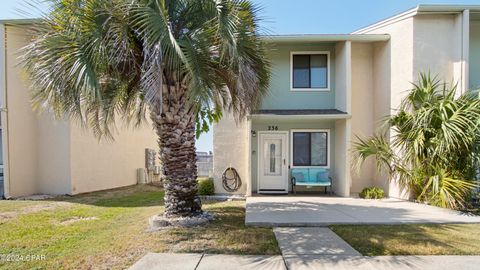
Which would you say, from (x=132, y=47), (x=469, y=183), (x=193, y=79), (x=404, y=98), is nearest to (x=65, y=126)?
(x=132, y=47)

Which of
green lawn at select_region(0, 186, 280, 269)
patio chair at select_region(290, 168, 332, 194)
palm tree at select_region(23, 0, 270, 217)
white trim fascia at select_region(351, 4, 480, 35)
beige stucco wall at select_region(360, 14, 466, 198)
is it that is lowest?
green lawn at select_region(0, 186, 280, 269)

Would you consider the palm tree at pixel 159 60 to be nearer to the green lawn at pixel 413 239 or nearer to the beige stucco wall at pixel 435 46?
the green lawn at pixel 413 239

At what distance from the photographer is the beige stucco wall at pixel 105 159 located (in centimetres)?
1270

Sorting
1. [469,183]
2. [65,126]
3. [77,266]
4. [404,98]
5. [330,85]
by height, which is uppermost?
[330,85]

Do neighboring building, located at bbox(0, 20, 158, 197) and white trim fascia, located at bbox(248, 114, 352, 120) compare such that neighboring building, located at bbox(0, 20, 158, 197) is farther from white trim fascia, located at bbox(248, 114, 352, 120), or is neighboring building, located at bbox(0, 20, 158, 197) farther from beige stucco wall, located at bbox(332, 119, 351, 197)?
beige stucco wall, located at bbox(332, 119, 351, 197)

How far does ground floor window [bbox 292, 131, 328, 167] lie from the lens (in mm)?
12156

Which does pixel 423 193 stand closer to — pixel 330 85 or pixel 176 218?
pixel 330 85

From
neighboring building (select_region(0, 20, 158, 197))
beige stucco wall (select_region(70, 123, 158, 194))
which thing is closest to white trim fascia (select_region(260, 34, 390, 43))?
beige stucco wall (select_region(70, 123, 158, 194))

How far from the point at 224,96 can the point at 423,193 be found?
7418 millimetres

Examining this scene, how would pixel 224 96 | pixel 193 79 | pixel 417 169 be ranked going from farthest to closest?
pixel 417 169
pixel 224 96
pixel 193 79

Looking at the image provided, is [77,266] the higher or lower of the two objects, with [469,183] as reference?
lower

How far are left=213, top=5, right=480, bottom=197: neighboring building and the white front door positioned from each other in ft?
0.14

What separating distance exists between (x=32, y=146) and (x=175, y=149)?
869 centimetres

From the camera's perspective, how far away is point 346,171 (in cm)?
1098
